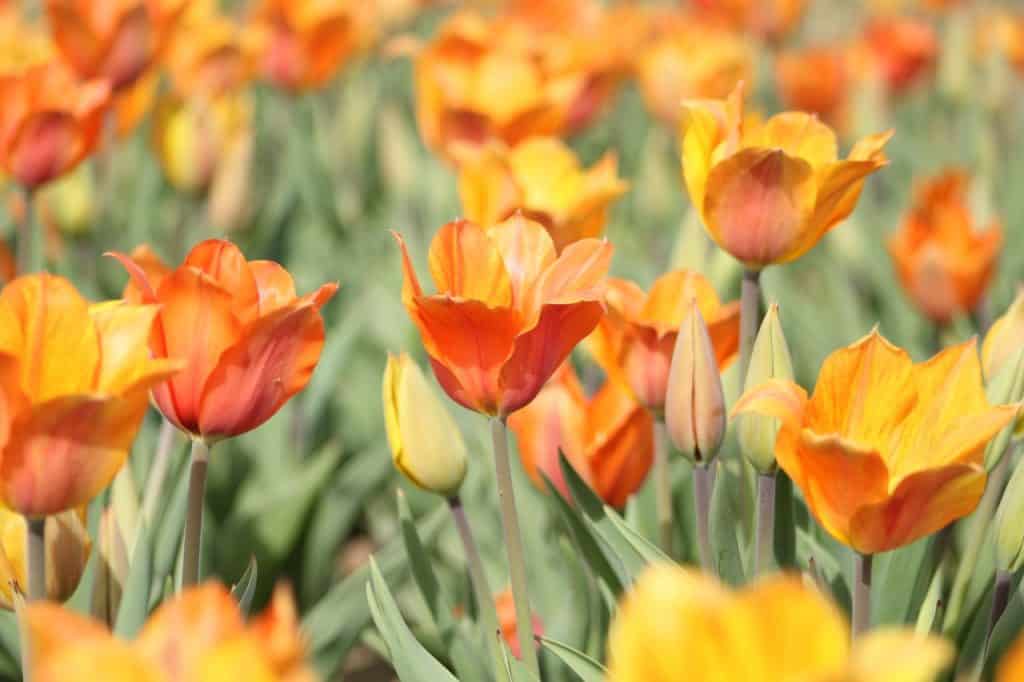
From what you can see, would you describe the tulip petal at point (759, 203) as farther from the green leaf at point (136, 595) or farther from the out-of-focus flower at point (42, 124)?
the out-of-focus flower at point (42, 124)

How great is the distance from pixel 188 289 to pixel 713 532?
0.43 m

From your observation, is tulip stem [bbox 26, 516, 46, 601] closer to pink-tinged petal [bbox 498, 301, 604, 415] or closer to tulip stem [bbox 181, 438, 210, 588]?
tulip stem [bbox 181, 438, 210, 588]

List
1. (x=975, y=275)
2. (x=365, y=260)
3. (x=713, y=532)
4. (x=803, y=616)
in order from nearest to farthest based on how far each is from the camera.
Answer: (x=803, y=616), (x=713, y=532), (x=975, y=275), (x=365, y=260)

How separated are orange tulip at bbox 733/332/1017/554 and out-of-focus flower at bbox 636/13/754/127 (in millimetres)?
1793

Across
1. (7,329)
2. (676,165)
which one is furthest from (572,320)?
(676,165)

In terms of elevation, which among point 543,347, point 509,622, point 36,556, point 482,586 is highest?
point 543,347

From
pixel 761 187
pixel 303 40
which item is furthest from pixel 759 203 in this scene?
pixel 303 40

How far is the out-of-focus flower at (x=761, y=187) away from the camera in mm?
998

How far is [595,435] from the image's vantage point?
3.84ft

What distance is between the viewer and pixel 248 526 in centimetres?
147

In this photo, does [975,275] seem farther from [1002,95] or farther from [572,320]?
[1002,95]

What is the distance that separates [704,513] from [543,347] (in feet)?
0.61

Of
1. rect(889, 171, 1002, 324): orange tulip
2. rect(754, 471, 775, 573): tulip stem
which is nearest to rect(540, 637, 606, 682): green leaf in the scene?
rect(754, 471, 775, 573): tulip stem

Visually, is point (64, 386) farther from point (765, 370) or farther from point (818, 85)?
point (818, 85)
